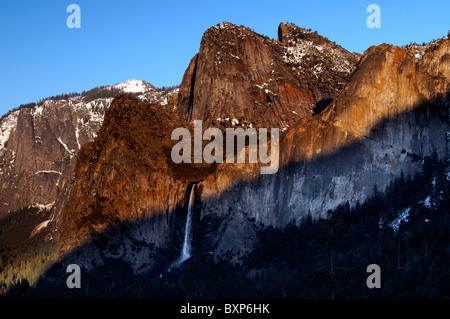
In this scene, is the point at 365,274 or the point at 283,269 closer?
the point at 365,274

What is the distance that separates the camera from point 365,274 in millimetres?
172750

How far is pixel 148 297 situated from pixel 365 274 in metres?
48.8
